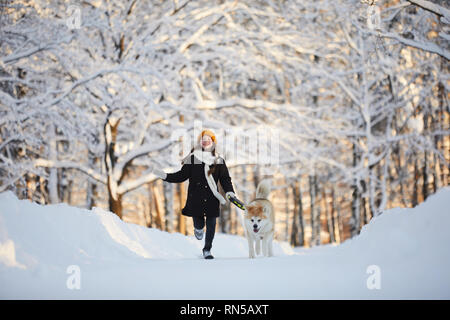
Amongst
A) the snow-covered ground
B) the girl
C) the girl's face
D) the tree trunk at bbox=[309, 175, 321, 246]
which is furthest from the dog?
the tree trunk at bbox=[309, 175, 321, 246]

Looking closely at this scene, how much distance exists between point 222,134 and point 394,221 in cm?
966

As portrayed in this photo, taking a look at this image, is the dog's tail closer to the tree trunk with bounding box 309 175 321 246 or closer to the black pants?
the black pants

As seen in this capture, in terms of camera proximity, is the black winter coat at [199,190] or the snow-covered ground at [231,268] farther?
the black winter coat at [199,190]

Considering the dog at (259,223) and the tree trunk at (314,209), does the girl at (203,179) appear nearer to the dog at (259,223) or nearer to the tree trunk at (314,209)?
the dog at (259,223)

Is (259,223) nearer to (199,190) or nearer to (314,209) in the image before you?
(199,190)

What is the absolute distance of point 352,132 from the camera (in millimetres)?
14750

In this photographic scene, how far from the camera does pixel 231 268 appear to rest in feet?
15.2

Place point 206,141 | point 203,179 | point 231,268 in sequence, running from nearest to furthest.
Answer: point 231,268 < point 206,141 < point 203,179

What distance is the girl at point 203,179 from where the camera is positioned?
18.5 ft

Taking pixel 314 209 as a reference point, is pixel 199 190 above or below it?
above

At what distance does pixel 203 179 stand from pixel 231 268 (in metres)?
1.46

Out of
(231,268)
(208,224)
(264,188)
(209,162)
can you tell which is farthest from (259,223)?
(231,268)

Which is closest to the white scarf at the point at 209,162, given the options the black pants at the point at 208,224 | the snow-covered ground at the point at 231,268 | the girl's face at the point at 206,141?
the girl's face at the point at 206,141
